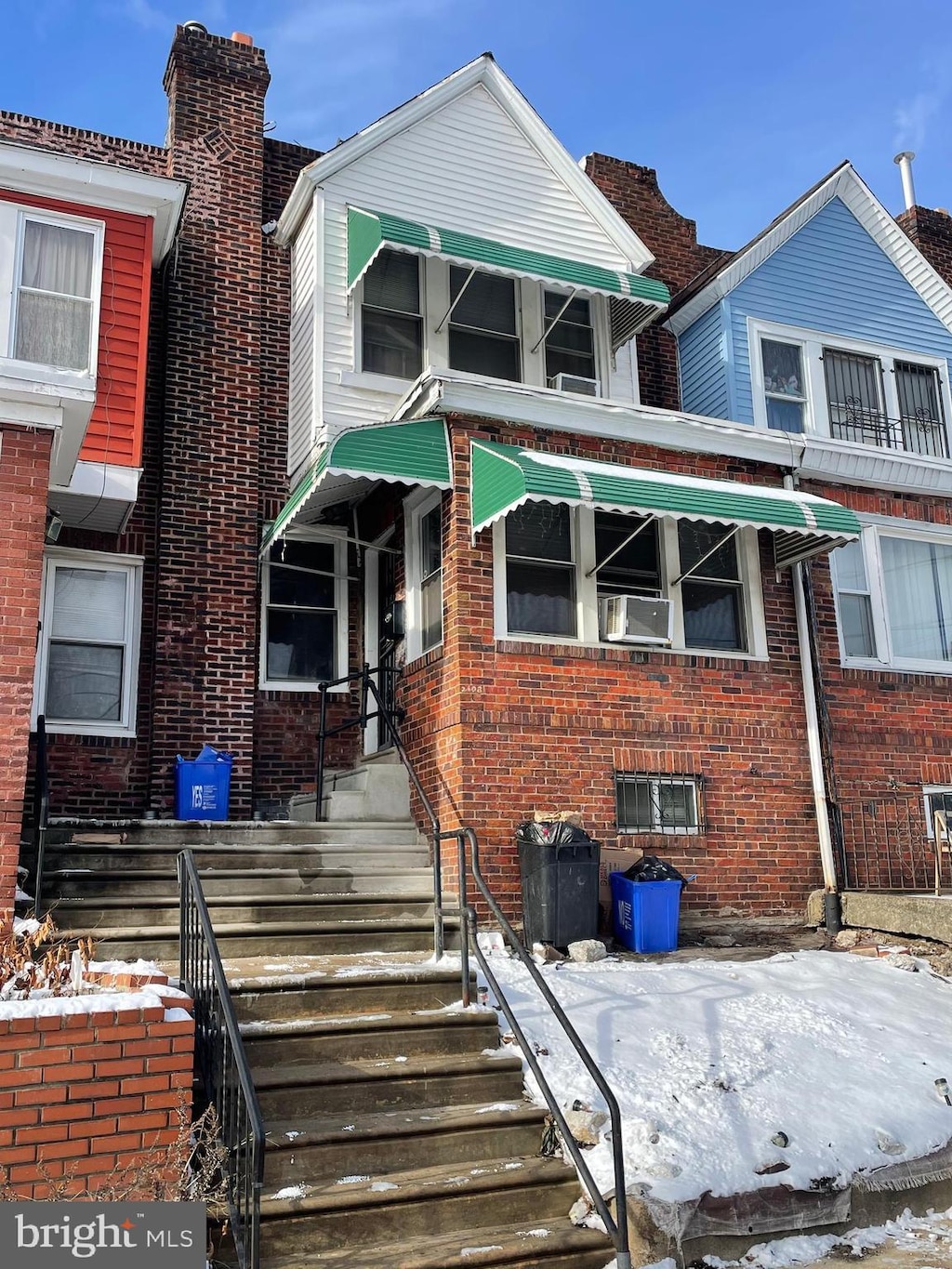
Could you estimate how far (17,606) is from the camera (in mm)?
7633

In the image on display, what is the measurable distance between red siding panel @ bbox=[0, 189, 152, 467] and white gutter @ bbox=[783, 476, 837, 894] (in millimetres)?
6438

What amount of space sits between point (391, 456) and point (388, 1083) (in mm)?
5145

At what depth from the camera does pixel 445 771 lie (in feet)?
30.6

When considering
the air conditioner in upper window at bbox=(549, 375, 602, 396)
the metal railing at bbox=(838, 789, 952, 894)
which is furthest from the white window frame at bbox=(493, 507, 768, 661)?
the air conditioner in upper window at bbox=(549, 375, 602, 396)

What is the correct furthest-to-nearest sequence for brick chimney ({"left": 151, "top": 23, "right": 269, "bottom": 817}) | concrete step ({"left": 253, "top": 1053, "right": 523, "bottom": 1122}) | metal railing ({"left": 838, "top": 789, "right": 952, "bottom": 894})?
brick chimney ({"left": 151, "top": 23, "right": 269, "bottom": 817}) < metal railing ({"left": 838, "top": 789, "right": 952, "bottom": 894}) < concrete step ({"left": 253, "top": 1053, "right": 523, "bottom": 1122})

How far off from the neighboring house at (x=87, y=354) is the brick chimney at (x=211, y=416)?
0.49m

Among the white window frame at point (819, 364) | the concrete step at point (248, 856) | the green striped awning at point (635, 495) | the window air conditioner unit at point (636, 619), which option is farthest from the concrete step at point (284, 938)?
the white window frame at point (819, 364)

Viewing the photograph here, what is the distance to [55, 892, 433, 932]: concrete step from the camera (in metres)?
7.36

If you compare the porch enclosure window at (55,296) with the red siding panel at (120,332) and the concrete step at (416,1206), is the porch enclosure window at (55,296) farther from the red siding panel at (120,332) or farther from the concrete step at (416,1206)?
the concrete step at (416,1206)

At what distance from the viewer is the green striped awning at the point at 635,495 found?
8867 millimetres

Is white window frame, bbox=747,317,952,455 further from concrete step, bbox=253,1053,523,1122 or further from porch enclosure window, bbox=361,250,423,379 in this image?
concrete step, bbox=253,1053,523,1122

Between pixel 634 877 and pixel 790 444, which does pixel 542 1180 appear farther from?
pixel 790 444

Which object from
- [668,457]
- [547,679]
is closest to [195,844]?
[547,679]

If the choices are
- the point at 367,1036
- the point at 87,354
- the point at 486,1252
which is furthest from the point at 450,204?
the point at 486,1252
